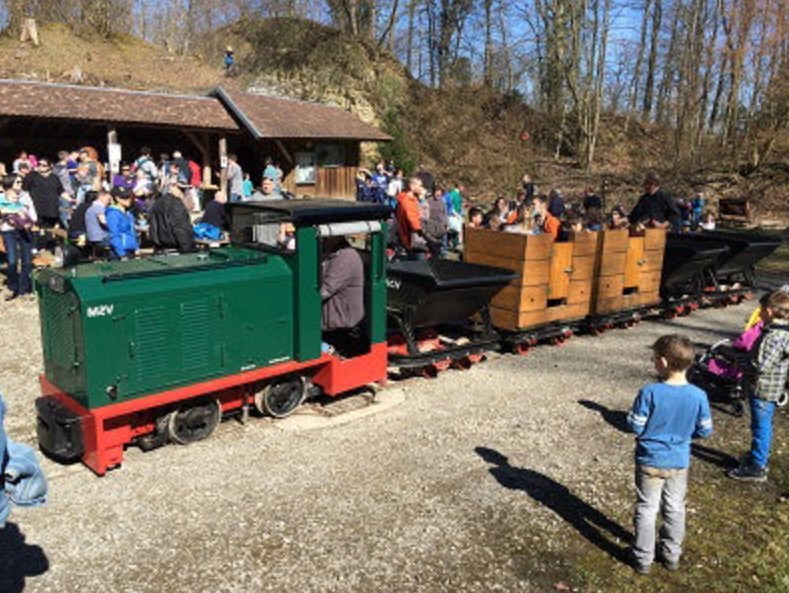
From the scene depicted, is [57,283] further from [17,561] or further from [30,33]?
[30,33]

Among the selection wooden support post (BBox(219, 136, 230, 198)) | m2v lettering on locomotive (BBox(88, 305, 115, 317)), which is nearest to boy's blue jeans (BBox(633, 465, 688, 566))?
m2v lettering on locomotive (BBox(88, 305, 115, 317))

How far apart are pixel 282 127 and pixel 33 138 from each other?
24.7 ft

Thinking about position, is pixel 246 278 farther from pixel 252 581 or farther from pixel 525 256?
pixel 525 256

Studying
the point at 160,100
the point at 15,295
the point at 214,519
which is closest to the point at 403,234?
the point at 214,519

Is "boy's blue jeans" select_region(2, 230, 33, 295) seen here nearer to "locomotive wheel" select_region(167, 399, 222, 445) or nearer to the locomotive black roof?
the locomotive black roof

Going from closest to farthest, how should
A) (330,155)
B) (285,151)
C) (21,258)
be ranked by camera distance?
1. (21,258)
2. (285,151)
3. (330,155)

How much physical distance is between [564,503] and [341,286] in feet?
10.4

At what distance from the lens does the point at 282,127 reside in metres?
23.2

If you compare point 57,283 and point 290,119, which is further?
point 290,119

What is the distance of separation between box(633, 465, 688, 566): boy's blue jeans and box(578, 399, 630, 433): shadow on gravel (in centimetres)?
259

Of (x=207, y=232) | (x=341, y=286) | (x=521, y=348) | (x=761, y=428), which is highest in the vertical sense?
(x=341, y=286)

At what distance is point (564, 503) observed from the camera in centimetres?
595

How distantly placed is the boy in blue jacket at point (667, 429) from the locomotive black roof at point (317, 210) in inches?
141

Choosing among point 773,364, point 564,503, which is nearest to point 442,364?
point 564,503
